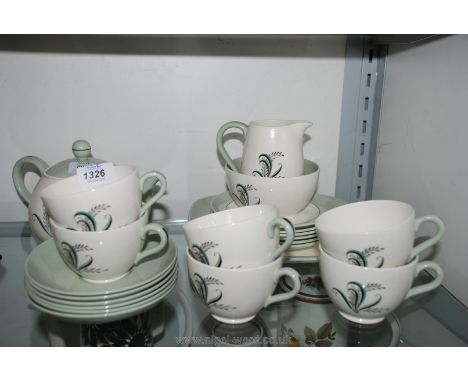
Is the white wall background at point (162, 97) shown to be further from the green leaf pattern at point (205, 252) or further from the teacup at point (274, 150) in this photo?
the green leaf pattern at point (205, 252)

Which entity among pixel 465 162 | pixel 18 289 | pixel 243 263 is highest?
pixel 465 162

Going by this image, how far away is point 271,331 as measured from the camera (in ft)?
2.29

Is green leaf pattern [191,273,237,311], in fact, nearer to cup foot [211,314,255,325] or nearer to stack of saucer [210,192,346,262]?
cup foot [211,314,255,325]

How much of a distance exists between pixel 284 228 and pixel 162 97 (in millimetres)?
451

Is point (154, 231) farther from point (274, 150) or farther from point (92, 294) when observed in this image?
point (274, 150)

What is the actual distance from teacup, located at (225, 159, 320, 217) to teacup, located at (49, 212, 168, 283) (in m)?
0.17

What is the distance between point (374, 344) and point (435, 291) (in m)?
0.17

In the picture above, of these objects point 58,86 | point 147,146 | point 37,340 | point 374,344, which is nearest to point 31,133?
point 58,86

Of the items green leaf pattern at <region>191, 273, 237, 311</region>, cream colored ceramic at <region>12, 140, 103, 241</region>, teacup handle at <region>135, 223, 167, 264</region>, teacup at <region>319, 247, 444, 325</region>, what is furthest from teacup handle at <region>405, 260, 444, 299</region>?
cream colored ceramic at <region>12, 140, 103, 241</region>

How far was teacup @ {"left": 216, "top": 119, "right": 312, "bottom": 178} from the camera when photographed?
2.58ft

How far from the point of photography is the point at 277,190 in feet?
2.56

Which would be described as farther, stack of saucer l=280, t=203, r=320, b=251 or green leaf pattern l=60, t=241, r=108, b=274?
stack of saucer l=280, t=203, r=320, b=251

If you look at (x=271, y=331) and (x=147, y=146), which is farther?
(x=147, y=146)

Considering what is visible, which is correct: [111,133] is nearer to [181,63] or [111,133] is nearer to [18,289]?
[181,63]
